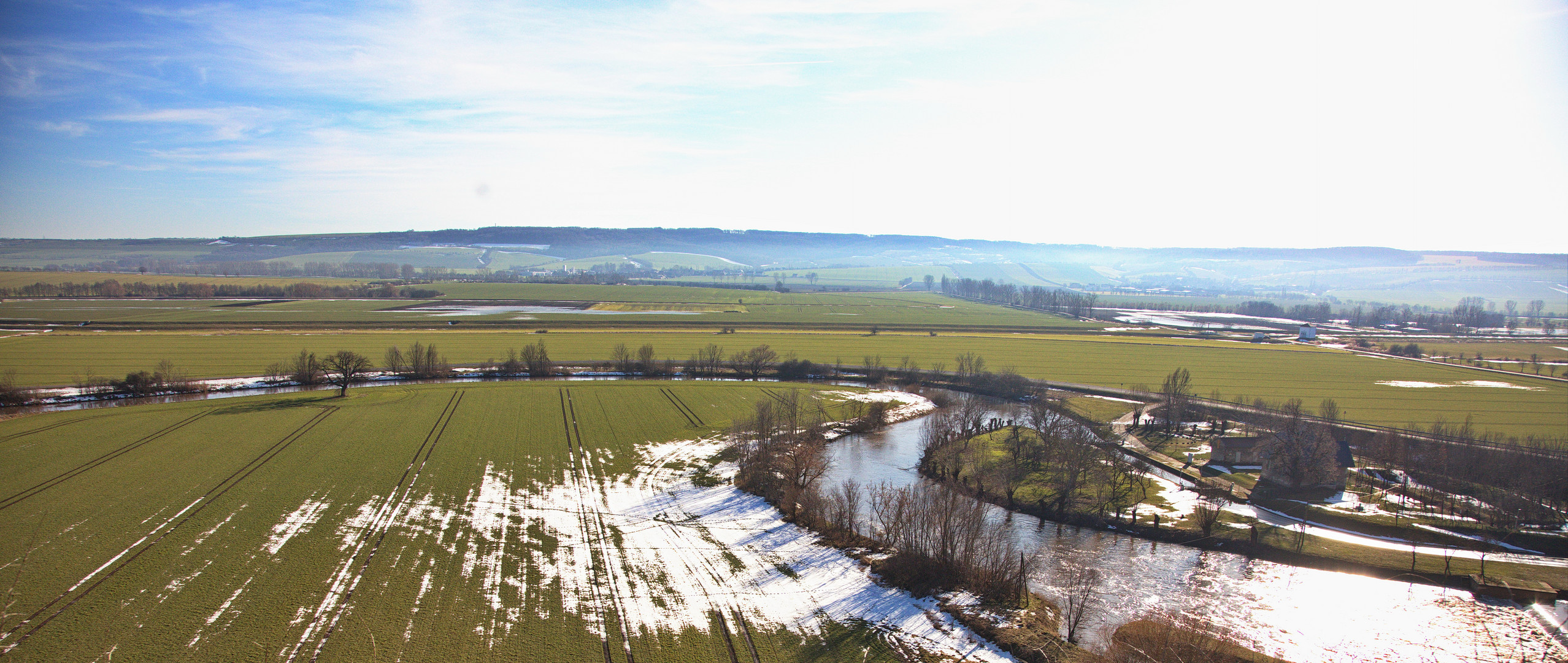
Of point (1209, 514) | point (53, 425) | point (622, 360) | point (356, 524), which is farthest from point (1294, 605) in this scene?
point (53, 425)

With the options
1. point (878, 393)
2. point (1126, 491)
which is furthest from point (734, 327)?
point (1126, 491)

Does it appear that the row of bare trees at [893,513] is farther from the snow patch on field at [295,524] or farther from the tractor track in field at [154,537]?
the tractor track in field at [154,537]

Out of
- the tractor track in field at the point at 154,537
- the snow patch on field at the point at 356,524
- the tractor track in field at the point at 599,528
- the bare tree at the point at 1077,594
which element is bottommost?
the bare tree at the point at 1077,594

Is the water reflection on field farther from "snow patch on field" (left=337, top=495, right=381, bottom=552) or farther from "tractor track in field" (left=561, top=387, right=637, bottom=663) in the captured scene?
"snow patch on field" (left=337, top=495, right=381, bottom=552)

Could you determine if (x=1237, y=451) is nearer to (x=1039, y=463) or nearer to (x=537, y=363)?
(x=1039, y=463)

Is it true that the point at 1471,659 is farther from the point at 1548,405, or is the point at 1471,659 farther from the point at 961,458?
the point at 1548,405

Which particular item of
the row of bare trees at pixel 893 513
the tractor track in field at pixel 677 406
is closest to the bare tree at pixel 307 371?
the tractor track in field at pixel 677 406
